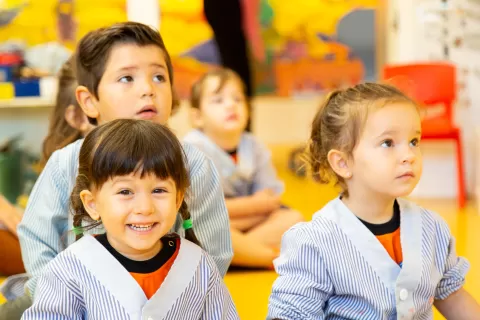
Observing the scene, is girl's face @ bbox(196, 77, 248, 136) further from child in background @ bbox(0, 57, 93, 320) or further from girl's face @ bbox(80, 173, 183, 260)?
girl's face @ bbox(80, 173, 183, 260)

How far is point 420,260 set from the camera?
155cm

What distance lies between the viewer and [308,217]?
340cm

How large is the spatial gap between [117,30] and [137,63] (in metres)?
0.09

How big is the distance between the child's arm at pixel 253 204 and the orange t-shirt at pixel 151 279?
130 cm

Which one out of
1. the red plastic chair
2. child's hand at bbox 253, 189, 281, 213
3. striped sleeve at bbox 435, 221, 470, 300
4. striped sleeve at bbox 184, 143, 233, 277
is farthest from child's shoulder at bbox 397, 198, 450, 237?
the red plastic chair

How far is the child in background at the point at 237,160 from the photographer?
279 cm

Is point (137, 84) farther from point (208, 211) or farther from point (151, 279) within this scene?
point (151, 279)

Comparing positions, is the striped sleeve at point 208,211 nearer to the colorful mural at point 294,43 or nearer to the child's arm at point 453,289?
the child's arm at point 453,289

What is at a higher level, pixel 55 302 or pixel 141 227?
pixel 141 227

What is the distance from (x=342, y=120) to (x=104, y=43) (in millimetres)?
578

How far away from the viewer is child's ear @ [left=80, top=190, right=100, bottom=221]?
1.43 m

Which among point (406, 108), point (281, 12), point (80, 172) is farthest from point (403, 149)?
point (281, 12)

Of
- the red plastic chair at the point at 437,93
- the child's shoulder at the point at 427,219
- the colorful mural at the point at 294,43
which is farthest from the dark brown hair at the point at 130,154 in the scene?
the colorful mural at the point at 294,43

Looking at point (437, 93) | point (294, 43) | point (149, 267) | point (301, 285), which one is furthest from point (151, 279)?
point (294, 43)
